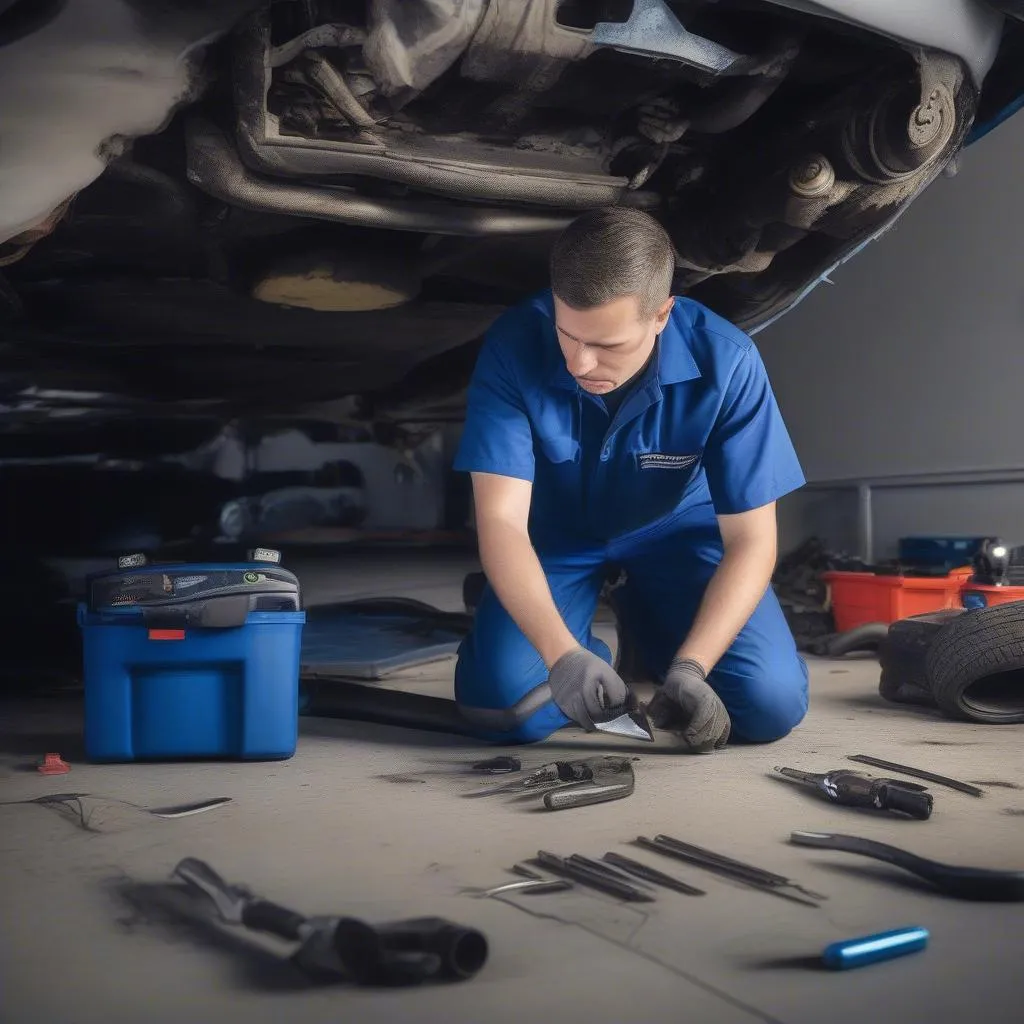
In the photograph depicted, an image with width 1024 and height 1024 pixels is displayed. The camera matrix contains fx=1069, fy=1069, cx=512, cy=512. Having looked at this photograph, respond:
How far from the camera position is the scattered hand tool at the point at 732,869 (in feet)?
3.35

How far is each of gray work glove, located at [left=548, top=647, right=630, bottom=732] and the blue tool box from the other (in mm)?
427

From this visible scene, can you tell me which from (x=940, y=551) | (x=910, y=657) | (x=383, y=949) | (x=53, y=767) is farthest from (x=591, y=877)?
(x=940, y=551)

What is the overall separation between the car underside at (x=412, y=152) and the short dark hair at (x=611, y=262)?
176 mm

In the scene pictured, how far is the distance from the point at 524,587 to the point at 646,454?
1.17 feet

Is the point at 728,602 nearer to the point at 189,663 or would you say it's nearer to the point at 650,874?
the point at 650,874

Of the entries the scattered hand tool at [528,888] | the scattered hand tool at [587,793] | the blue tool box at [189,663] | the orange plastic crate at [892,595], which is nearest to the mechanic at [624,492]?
the scattered hand tool at [587,793]

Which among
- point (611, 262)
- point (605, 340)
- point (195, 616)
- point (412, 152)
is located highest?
point (412, 152)

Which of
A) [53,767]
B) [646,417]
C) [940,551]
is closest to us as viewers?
[53,767]

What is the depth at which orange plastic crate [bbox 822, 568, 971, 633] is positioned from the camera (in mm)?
3043

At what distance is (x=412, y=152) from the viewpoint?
1.60 metres

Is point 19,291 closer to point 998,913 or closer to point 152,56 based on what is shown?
point 152,56

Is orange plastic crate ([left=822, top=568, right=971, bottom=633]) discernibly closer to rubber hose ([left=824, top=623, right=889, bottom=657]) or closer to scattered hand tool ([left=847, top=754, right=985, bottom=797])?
rubber hose ([left=824, top=623, right=889, bottom=657])

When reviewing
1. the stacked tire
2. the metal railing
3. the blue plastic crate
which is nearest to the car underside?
the stacked tire

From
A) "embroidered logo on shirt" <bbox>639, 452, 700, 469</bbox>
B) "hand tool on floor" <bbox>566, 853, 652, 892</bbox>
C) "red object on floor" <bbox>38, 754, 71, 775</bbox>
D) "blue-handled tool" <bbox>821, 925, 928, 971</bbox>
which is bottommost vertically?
"red object on floor" <bbox>38, 754, 71, 775</bbox>
